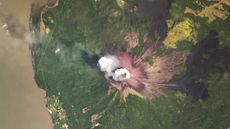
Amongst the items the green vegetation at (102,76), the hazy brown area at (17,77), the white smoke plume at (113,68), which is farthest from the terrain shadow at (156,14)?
the hazy brown area at (17,77)

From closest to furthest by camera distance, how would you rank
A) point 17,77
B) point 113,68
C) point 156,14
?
point 156,14, point 113,68, point 17,77

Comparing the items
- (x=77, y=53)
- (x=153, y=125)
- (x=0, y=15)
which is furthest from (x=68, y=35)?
(x=153, y=125)

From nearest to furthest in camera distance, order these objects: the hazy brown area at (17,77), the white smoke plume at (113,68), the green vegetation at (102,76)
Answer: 1. the green vegetation at (102,76)
2. the white smoke plume at (113,68)
3. the hazy brown area at (17,77)

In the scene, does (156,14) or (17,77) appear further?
(17,77)

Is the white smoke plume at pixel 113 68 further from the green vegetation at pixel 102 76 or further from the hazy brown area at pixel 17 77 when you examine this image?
the hazy brown area at pixel 17 77

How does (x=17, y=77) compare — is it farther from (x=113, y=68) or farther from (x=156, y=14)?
(x=156, y=14)

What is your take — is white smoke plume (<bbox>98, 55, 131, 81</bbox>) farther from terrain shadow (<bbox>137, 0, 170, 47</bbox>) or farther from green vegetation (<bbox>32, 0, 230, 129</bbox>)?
terrain shadow (<bbox>137, 0, 170, 47</bbox>)

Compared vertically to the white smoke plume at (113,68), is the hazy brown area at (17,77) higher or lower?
higher

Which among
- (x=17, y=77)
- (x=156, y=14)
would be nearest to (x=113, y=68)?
(x=156, y=14)
